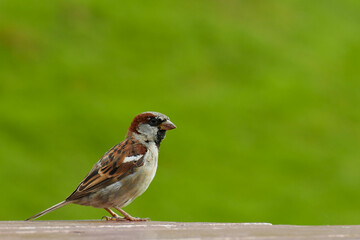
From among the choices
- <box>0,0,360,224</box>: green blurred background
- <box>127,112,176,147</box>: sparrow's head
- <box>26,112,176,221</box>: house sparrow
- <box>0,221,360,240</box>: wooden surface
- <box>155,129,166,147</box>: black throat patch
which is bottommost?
<box>0,0,360,224</box>: green blurred background

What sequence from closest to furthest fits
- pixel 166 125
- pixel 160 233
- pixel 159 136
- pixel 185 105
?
pixel 160 233, pixel 166 125, pixel 159 136, pixel 185 105

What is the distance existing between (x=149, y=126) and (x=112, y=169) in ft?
1.33

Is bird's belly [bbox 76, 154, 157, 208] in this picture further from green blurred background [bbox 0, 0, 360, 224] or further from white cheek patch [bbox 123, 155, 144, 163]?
green blurred background [bbox 0, 0, 360, 224]

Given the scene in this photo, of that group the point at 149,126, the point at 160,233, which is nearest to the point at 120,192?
the point at 149,126

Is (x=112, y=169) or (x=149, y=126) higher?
(x=149, y=126)

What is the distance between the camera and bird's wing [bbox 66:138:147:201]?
453cm

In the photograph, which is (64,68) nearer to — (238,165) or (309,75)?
(238,165)

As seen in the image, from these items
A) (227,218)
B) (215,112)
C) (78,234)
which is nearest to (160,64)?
(215,112)

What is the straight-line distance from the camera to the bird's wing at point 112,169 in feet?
14.9

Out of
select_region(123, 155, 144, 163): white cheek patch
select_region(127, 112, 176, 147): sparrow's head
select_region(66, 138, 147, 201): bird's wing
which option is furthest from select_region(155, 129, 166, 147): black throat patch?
select_region(123, 155, 144, 163): white cheek patch

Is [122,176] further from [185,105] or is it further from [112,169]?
[185,105]

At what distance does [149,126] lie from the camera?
479cm

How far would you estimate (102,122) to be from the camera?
486 inches

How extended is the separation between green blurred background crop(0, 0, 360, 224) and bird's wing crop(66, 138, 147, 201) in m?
5.06
